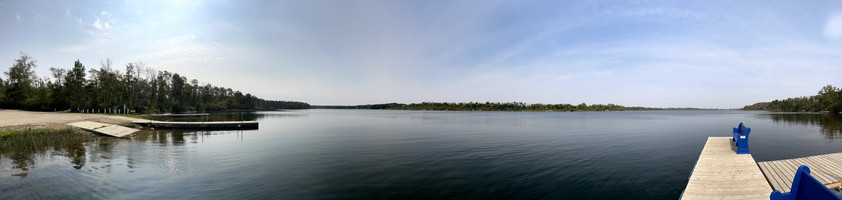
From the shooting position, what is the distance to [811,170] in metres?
12.4

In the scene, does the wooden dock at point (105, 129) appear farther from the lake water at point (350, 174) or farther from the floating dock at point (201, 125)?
the lake water at point (350, 174)

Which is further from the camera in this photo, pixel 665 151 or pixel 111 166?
pixel 665 151

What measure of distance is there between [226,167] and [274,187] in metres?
5.67

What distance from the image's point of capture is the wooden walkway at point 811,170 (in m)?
10.6

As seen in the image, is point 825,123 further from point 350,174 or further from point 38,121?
point 38,121

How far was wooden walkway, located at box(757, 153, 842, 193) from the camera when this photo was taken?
10585 mm

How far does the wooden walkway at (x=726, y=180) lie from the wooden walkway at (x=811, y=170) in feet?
1.44

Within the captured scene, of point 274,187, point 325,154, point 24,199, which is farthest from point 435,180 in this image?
point 24,199

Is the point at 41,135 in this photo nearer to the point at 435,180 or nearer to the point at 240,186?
the point at 240,186

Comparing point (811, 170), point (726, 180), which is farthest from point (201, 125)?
point (811, 170)

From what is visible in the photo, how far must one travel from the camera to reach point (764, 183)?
9844mm

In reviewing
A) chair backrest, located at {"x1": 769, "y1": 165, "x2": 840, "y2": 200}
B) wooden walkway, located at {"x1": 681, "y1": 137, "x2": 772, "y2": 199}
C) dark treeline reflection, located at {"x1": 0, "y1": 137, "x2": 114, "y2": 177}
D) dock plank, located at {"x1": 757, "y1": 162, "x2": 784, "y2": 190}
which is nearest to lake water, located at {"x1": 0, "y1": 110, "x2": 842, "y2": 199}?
dark treeline reflection, located at {"x1": 0, "y1": 137, "x2": 114, "y2": 177}

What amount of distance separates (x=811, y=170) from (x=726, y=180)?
5.94 metres

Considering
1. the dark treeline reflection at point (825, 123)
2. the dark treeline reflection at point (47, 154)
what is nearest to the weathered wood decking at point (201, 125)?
the dark treeline reflection at point (47, 154)
